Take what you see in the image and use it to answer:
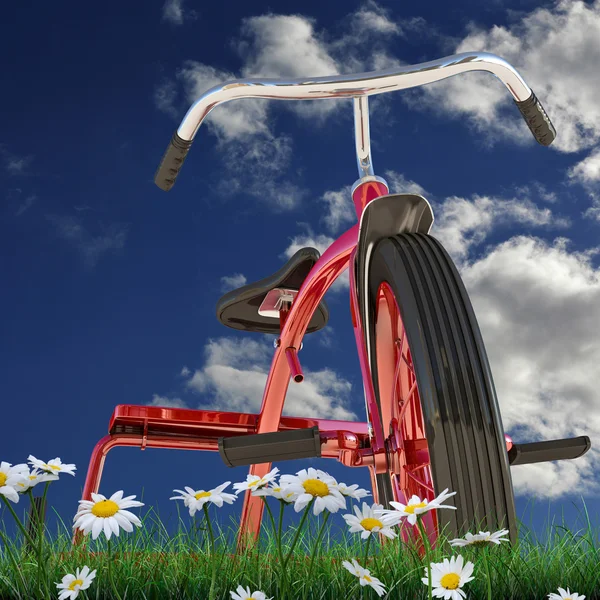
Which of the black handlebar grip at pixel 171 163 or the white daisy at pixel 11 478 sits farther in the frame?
the black handlebar grip at pixel 171 163

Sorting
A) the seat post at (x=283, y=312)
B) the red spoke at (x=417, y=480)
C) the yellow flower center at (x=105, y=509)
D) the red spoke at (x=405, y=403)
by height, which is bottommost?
the yellow flower center at (x=105, y=509)

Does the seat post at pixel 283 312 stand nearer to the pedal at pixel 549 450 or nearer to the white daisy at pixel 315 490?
the pedal at pixel 549 450

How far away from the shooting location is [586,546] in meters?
1.34

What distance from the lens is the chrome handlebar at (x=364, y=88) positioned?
6.91 feet

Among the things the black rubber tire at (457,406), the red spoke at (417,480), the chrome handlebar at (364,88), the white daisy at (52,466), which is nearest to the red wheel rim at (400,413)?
the red spoke at (417,480)

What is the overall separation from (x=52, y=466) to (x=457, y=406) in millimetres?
890

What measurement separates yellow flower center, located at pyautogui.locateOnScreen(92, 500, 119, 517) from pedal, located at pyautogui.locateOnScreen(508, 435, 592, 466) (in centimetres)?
122

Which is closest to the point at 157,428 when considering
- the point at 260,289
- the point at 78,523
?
the point at 260,289

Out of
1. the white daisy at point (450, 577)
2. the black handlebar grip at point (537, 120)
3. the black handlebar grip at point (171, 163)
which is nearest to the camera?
the white daisy at point (450, 577)

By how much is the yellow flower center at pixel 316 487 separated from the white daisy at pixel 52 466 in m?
0.31

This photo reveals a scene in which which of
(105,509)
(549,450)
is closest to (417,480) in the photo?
(549,450)

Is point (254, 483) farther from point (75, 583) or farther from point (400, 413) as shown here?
point (400, 413)

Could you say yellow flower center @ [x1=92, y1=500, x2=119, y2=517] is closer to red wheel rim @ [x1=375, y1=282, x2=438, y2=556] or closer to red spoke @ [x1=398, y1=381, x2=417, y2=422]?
red wheel rim @ [x1=375, y1=282, x2=438, y2=556]

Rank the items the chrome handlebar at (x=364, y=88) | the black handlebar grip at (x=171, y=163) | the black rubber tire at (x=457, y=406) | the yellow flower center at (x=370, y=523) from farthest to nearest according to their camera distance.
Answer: the black handlebar grip at (x=171, y=163)
the chrome handlebar at (x=364, y=88)
the black rubber tire at (x=457, y=406)
the yellow flower center at (x=370, y=523)
